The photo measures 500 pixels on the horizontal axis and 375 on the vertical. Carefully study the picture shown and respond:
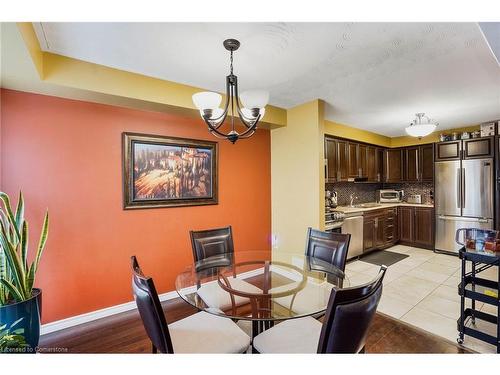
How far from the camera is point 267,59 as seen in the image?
2012 millimetres

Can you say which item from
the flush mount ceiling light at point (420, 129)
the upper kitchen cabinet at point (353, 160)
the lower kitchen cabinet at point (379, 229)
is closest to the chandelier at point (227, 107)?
the flush mount ceiling light at point (420, 129)

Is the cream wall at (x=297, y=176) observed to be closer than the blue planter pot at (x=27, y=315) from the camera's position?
No

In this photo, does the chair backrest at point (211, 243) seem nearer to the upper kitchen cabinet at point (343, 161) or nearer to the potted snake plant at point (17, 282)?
the potted snake plant at point (17, 282)

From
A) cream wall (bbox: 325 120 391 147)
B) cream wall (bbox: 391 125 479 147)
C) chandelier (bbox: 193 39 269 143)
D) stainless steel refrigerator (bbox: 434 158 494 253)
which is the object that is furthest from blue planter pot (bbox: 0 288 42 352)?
cream wall (bbox: 391 125 479 147)

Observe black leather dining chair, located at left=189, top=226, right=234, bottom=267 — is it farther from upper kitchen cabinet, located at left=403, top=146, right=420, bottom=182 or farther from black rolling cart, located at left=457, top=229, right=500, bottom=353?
upper kitchen cabinet, located at left=403, top=146, right=420, bottom=182

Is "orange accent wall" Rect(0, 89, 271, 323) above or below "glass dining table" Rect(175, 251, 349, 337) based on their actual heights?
above

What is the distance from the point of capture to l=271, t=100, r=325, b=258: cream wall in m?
3.00

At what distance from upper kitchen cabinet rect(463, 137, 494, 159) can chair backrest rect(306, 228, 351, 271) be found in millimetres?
3702

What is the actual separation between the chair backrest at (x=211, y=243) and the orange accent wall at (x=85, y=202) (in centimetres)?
68

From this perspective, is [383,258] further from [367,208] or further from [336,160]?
[336,160]

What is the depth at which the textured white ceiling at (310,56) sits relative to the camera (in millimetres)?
1621

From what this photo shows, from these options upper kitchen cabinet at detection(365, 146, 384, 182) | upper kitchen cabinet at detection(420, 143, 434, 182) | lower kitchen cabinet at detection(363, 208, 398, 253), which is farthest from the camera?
upper kitchen cabinet at detection(365, 146, 384, 182)

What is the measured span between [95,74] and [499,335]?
383 centimetres

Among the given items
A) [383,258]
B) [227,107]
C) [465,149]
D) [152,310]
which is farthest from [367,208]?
[152,310]
